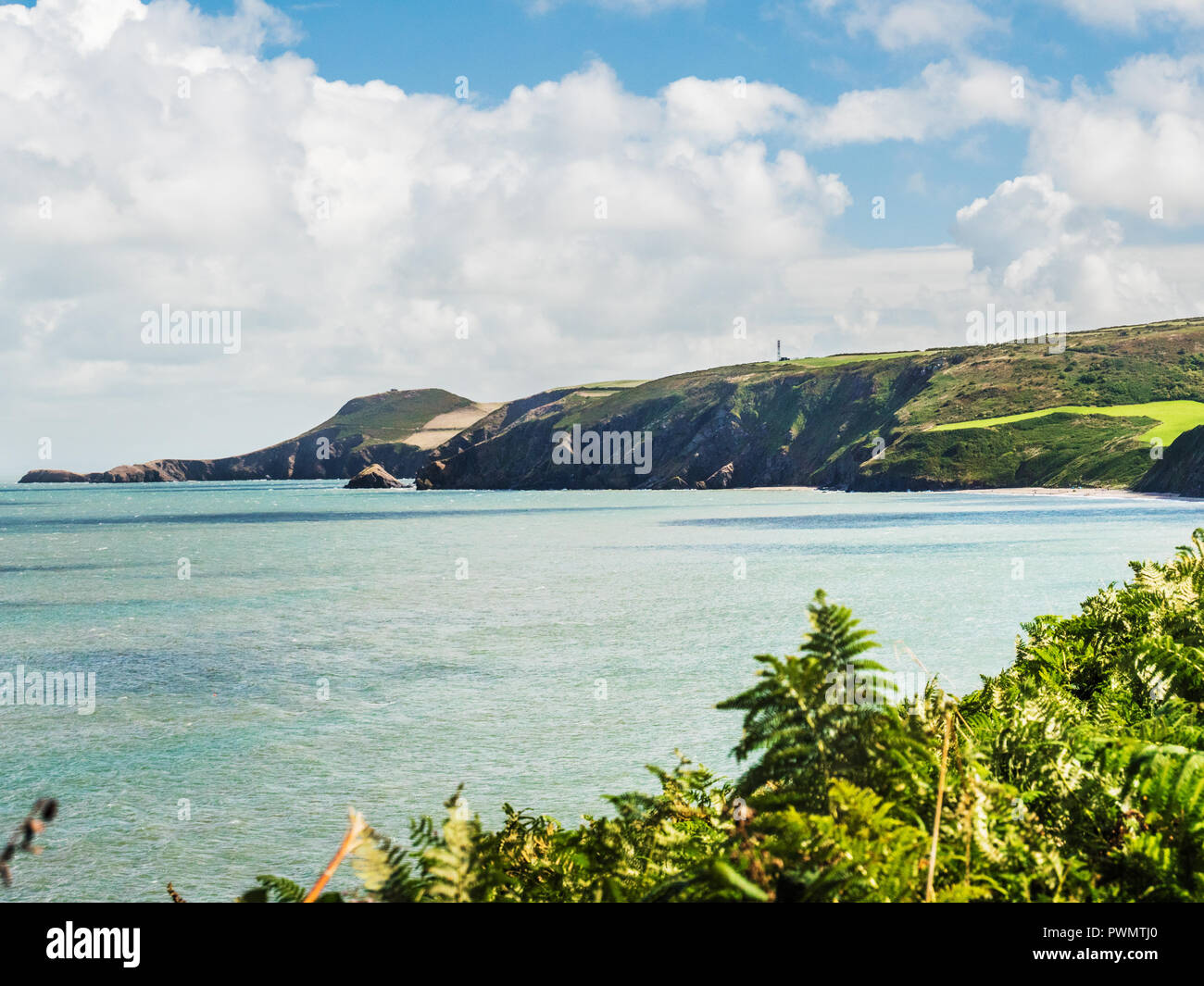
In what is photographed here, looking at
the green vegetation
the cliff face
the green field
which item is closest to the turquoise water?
the green vegetation

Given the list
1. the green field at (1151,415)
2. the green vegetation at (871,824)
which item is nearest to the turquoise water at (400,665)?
the green vegetation at (871,824)

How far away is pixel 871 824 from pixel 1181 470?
14979 cm

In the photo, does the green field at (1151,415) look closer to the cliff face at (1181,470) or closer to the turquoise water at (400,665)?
the cliff face at (1181,470)

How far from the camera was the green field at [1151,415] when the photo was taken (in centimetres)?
16000

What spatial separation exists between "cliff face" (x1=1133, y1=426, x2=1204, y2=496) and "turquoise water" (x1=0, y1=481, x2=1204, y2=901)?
64.3 metres

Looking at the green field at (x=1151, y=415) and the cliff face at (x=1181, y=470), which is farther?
the green field at (x=1151, y=415)

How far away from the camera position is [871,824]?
2.88 m

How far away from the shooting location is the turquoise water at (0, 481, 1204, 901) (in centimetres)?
1520

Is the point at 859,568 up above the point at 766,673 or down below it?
below

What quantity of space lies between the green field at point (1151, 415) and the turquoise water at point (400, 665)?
102m

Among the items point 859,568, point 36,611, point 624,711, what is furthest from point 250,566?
point 624,711

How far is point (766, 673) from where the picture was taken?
3240 mm
